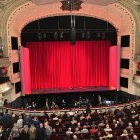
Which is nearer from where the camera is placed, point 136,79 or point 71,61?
point 136,79

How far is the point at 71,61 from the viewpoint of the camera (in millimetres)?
20203

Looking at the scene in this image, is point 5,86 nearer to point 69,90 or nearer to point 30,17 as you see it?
point 30,17

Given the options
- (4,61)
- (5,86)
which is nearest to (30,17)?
(4,61)

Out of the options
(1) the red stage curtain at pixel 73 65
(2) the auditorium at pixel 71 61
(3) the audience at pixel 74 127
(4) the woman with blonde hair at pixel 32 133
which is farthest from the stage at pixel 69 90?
(4) the woman with blonde hair at pixel 32 133

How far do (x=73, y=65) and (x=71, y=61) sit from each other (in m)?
0.33

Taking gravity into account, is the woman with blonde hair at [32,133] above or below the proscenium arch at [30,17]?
below

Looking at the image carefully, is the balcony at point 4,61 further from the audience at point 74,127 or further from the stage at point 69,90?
the stage at point 69,90

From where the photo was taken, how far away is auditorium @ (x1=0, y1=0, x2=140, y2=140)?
12359 mm

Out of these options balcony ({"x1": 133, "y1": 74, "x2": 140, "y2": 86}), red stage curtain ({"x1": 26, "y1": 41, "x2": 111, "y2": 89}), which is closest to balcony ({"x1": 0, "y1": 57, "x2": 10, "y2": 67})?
red stage curtain ({"x1": 26, "y1": 41, "x2": 111, "y2": 89})

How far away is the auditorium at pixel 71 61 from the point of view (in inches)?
487

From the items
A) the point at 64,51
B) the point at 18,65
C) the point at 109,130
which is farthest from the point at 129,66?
the point at 109,130

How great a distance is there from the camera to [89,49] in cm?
2016

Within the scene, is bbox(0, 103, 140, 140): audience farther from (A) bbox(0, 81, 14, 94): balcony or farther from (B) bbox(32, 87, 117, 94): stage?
(B) bbox(32, 87, 117, 94): stage

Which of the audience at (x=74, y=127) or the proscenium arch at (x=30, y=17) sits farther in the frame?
the proscenium arch at (x=30, y=17)
